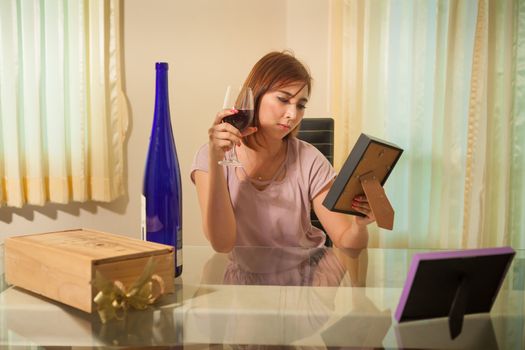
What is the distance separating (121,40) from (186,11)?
1.21 feet

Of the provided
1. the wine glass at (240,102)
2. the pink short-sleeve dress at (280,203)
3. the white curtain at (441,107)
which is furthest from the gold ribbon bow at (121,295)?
the white curtain at (441,107)

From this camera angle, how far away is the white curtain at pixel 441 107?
9.07 ft

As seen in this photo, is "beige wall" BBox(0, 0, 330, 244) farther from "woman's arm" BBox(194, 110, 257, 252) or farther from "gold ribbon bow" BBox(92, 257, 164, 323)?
"gold ribbon bow" BBox(92, 257, 164, 323)

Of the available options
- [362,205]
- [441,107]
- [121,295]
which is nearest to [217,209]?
[362,205]

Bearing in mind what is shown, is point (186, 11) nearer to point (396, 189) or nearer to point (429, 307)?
point (396, 189)

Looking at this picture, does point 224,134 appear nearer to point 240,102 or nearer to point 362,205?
point 240,102

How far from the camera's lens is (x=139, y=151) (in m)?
3.11

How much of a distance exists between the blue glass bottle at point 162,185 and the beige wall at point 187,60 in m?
1.93

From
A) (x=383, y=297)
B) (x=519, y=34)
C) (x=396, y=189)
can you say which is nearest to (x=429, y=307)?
(x=383, y=297)

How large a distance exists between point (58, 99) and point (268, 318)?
7.66 ft

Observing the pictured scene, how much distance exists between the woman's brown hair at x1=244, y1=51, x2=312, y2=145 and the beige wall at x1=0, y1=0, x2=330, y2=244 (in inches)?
52.9

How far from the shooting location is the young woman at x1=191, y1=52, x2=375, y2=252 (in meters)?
1.59

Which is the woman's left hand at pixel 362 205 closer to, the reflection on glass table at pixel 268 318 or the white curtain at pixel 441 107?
the reflection on glass table at pixel 268 318

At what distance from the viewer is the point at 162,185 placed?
1134 mm
